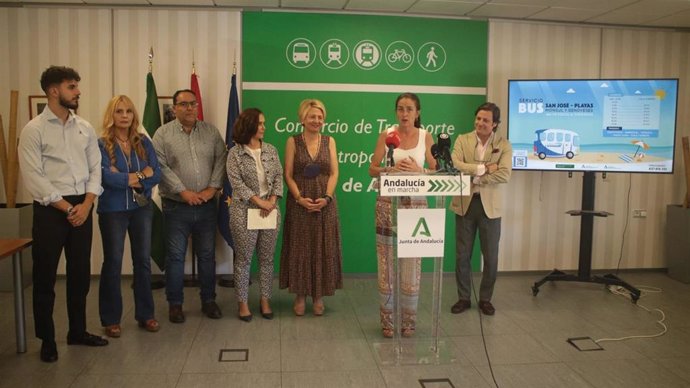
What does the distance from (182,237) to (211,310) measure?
62 centimetres

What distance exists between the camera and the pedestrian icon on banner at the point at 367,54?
5.47 m

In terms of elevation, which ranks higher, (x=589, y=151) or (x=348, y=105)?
(x=348, y=105)

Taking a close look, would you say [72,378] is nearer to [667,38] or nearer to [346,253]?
[346,253]

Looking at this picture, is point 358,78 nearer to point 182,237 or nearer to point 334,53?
point 334,53

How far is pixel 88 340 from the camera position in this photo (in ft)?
12.0

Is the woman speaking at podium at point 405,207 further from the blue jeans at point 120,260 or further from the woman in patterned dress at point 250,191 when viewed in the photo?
the blue jeans at point 120,260

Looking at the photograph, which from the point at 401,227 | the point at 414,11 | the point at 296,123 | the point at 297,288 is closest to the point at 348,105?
the point at 296,123

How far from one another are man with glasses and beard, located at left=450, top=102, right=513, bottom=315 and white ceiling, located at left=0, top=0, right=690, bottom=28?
→ 128 cm

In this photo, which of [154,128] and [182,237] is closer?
[182,237]

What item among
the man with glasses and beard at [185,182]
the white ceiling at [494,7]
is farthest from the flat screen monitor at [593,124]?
the man with glasses and beard at [185,182]

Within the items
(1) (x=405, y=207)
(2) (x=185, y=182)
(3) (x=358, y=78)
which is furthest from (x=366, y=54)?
(1) (x=405, y=207)

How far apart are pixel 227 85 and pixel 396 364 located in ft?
10.4

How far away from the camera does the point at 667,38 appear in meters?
5.94

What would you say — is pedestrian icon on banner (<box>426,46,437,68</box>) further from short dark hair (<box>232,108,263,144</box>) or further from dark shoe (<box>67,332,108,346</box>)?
dark shoe (<box>67,332,108,346</box>)
